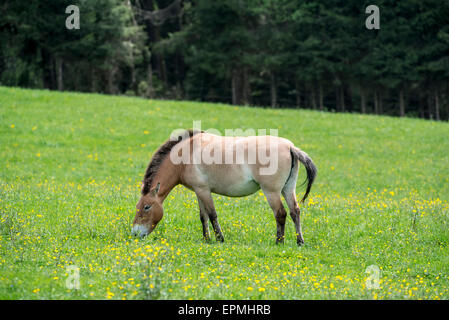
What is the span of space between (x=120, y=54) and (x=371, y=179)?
30025 mm

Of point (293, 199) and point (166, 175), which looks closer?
point (293, 199)

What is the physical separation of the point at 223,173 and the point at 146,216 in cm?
173

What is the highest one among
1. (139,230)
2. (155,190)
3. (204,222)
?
(155,190)

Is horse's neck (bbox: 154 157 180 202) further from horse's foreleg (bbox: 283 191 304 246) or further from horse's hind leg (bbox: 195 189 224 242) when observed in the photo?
horse's foreleg (bbox: 283 191 304 246)

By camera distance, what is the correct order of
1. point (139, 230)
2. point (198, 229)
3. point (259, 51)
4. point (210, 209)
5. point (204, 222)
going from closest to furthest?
point (139, 230) < point (210, 209) < point (204, 222) < point (198, 229) < point (259, 51)

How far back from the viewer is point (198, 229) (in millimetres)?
10781

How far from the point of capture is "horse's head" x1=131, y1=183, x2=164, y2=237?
970cm

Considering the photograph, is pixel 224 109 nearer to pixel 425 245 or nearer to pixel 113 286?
pixel 425 245

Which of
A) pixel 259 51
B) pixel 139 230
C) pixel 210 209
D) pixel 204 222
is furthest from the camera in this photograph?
pixel 259 51

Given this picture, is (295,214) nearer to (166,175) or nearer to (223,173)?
(223,173)

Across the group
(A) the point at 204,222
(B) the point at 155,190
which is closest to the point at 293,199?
(A) the point at 204,222

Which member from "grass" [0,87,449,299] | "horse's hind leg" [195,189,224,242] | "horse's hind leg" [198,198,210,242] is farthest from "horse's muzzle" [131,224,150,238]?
"horse's hind leg" [195,189,224,242]

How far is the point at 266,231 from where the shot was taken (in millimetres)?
10711

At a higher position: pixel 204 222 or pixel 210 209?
pixel 210 209
